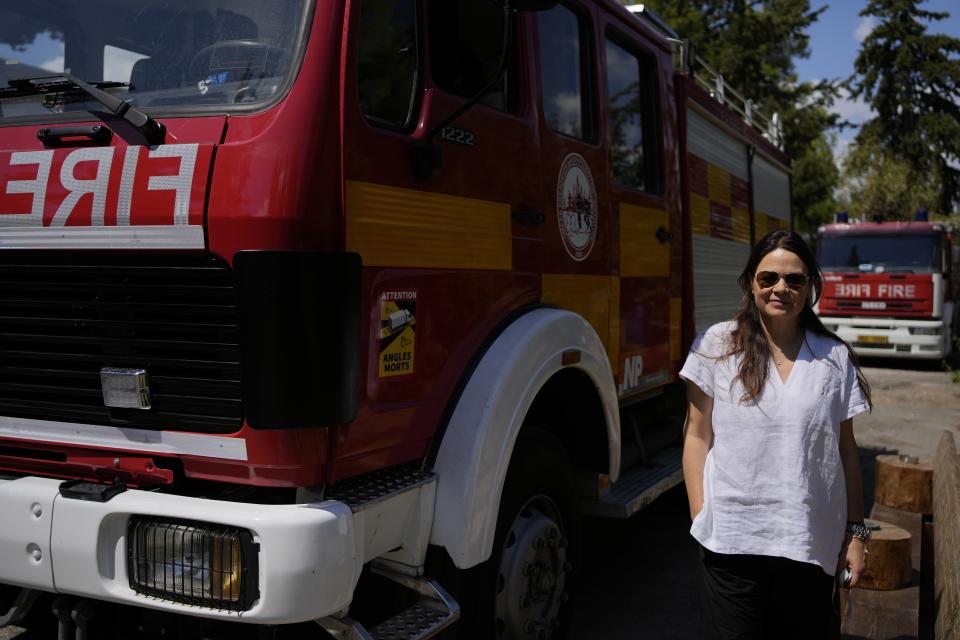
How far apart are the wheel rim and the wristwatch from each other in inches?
42.6

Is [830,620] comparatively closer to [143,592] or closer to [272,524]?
[272,524]

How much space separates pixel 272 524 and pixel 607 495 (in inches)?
84.0

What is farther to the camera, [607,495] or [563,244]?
[607,495]

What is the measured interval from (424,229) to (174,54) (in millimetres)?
857

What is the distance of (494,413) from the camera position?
2.72 metres

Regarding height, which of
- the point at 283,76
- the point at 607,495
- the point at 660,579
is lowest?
the point at 660,579

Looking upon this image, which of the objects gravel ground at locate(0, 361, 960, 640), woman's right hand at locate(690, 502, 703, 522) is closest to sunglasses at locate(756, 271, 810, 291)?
→ woman's right hand at locate(690, 502, 703, 522)

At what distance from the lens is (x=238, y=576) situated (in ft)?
7.04

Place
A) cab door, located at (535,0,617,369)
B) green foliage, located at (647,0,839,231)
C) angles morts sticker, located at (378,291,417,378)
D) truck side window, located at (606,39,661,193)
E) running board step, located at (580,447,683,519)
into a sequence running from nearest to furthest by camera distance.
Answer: angles morts sticker, located at (378,291,417,378), cab door, located at (535,0,617,369), running board step, located at (580,447,683,519), truck side window, located at (606,39,661,193), green foliage, located at (647,0,839,231)

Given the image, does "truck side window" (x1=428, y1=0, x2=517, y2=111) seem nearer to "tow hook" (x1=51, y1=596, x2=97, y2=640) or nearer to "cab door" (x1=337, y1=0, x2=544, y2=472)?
"cab door" (x1=337, y1=0, x2=544, y2=472)

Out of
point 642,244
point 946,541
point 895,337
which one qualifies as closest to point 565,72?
point 642,244

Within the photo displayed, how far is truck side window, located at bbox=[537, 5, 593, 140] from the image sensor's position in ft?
11.2

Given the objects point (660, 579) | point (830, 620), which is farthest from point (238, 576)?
point (660, 579)

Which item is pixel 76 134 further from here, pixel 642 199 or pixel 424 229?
pixel 642 199
